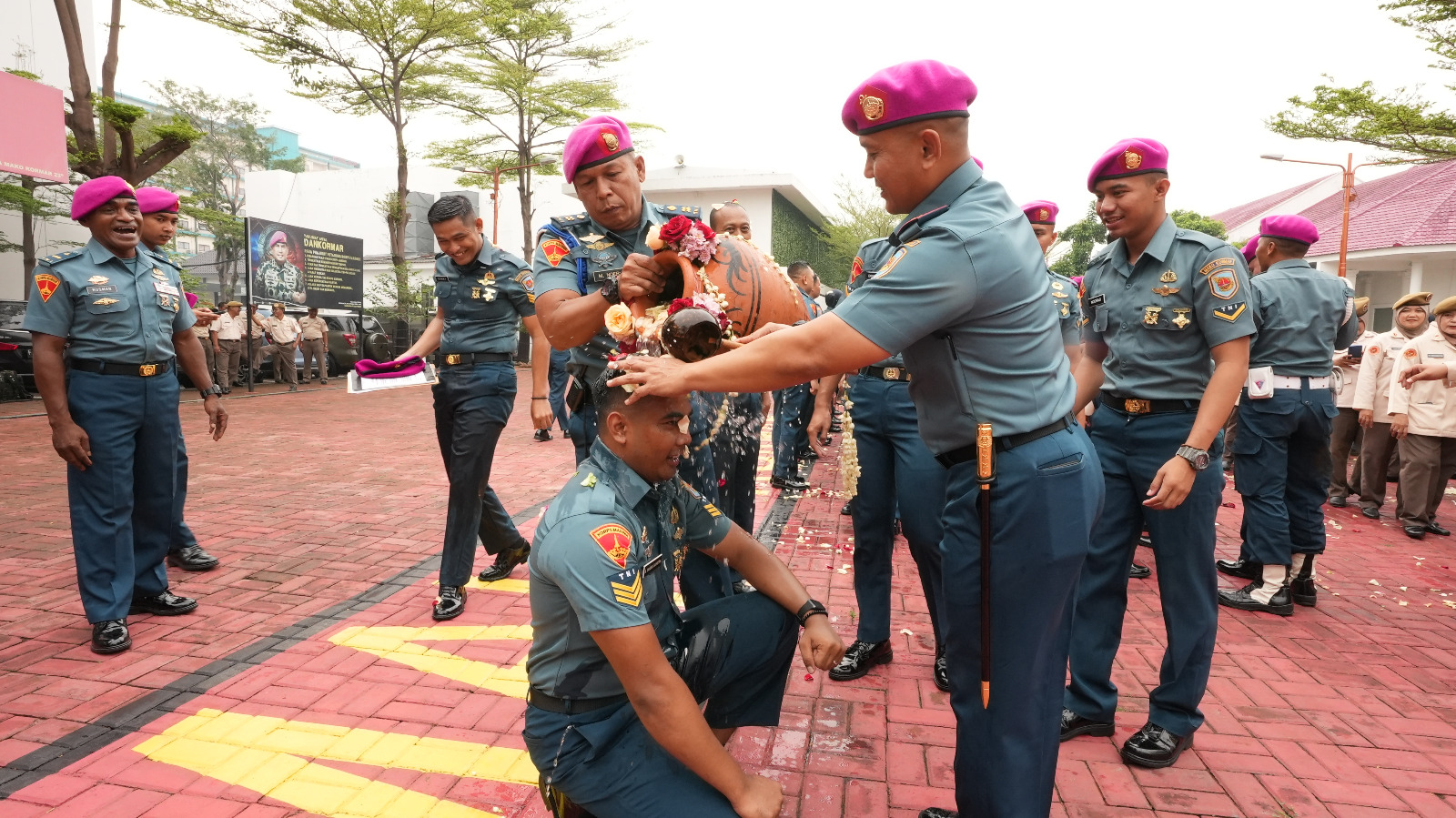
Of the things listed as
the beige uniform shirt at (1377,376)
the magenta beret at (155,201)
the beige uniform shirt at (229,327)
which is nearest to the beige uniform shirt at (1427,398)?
the beige uniform shirt at (1377,376)

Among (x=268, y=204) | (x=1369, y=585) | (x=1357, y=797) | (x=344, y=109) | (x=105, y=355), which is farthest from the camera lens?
(x=268, y=204)

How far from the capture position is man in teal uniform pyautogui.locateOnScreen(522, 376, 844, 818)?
1.93 meters

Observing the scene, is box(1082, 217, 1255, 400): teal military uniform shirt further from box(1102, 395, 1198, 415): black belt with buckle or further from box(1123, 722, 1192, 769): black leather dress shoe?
Answer: box(1123, 722, 1192, 769): black leather dress shoe

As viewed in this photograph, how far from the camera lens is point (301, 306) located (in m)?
19.7

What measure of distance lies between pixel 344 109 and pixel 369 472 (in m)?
20.3

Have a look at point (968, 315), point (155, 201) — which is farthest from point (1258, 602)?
point (155, 201)

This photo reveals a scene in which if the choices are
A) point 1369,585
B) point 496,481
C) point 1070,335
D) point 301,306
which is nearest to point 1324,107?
point 1369,585

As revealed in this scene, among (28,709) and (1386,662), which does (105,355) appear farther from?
(1386,662)

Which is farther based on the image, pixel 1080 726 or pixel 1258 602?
pixel 1258 602

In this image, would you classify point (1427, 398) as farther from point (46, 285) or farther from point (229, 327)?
point (229, 327)

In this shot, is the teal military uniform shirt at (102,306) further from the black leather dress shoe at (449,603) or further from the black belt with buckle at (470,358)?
the black leather dress shoe at (449,603)

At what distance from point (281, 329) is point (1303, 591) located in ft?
63.3

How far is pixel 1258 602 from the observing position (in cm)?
487

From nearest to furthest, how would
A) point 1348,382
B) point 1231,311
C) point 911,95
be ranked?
1. point 911,95
2. point 1231,311
3. point 1348,382
